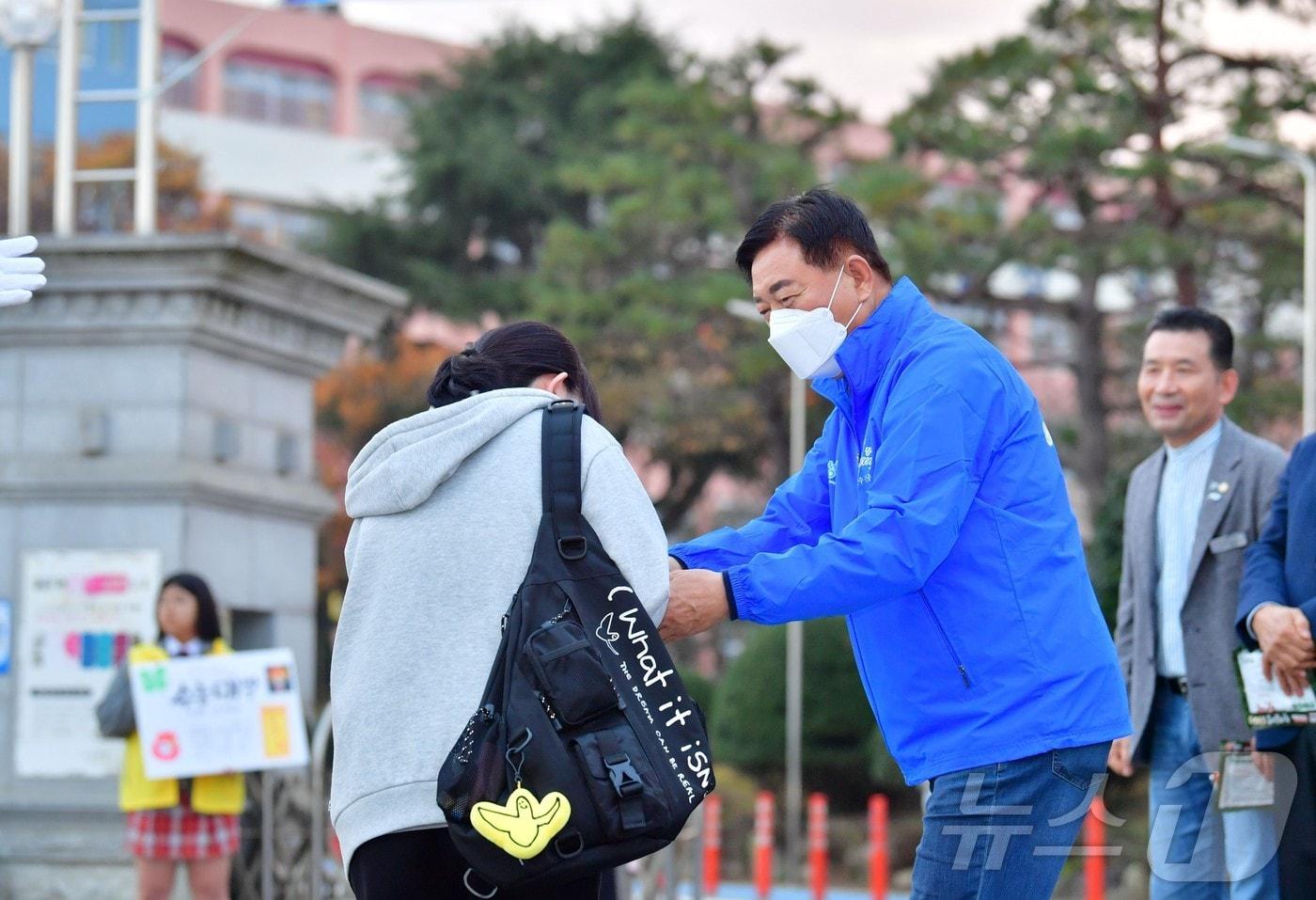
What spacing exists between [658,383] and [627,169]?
414 centimetres

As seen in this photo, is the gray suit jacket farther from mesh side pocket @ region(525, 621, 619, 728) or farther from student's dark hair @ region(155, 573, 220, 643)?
student's dark hair @ region(155, 573, 220, 643)

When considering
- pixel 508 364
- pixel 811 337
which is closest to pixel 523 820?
pixel 508 364

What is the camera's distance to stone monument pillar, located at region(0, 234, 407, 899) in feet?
32.8

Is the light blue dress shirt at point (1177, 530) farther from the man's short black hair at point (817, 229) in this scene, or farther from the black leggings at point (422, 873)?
the black leggings at point (422, 873)

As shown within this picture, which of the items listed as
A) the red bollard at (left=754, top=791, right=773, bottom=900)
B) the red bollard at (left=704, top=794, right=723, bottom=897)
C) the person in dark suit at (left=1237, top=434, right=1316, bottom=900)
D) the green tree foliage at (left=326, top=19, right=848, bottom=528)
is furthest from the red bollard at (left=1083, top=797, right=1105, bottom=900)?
the green tree foliage at (left=326, top=19, right=848, bottom=528)

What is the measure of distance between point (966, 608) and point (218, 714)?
534cm

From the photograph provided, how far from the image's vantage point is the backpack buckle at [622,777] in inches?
126

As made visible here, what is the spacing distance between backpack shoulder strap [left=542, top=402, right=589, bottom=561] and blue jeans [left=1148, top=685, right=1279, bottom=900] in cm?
302

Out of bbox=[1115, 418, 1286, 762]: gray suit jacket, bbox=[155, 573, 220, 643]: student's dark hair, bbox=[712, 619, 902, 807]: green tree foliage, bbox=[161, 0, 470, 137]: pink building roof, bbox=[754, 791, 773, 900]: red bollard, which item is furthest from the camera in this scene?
bbox=[161, 0, 470, 137]: pink building roof

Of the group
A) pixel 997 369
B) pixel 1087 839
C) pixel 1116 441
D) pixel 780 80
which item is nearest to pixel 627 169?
pixel 780 80

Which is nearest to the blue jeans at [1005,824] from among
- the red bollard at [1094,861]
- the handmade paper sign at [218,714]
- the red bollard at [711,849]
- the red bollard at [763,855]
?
the handmade paper sign at [218,714]

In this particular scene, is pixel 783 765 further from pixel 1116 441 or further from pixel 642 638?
pixel 642 638

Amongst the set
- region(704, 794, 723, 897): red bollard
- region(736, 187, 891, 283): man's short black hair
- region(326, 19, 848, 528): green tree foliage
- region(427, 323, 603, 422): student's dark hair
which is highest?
region(326, 19, 848, 528): green tree foliage

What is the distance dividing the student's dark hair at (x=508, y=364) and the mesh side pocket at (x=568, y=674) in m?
0.55
